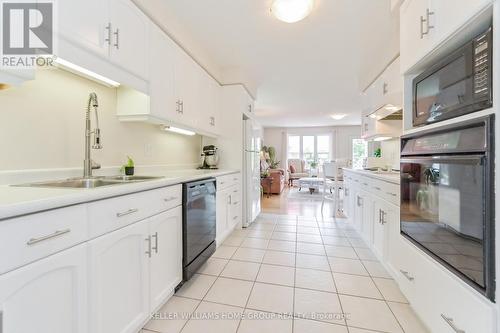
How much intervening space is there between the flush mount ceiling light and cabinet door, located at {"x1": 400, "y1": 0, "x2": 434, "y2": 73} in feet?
2.22

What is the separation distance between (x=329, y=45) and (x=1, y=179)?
3084mm

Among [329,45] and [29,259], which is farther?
[329,45]

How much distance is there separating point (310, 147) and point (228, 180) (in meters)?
7.22

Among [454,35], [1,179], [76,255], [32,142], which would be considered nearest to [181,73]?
[32,142]

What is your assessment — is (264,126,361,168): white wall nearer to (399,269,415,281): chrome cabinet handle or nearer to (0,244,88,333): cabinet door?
(399,269,415,281): chrome cabinet handle

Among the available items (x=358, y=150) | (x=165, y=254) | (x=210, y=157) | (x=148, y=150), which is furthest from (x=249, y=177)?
(x=358, y=150)

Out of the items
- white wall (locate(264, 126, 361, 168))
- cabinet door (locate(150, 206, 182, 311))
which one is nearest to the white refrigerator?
cabinet door (locate(150, 206, 182, 311))

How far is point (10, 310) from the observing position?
0.67 m

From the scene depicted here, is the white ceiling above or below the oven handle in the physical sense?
above

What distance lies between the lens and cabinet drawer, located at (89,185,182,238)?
3.17 ft

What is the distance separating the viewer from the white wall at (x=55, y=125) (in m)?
1.21

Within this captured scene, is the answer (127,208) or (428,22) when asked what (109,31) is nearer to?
(127,208)

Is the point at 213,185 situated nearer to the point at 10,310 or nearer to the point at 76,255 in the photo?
the point at 76,255

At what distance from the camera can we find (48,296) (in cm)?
78
